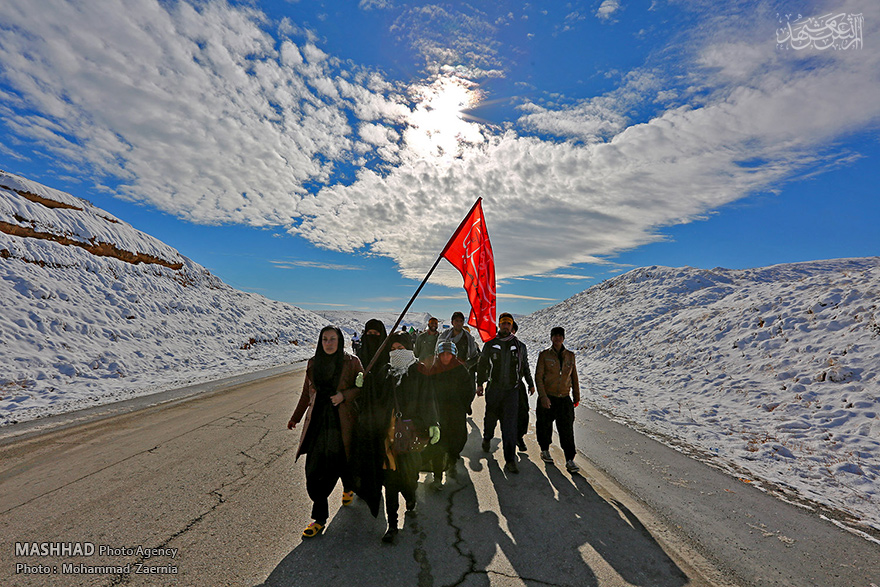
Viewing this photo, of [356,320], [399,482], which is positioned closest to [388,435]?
[399,482]

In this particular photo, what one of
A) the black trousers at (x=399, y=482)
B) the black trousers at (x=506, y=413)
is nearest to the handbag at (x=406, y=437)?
the black trousers at (x=399, y=482)

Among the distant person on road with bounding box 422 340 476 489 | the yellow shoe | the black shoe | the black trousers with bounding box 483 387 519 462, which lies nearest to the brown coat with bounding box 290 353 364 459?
the yellow shoe

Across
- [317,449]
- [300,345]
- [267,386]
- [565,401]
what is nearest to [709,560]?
[565,401]

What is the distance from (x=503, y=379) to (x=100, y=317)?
18740mm

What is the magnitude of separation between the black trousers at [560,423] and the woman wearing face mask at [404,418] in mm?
2439

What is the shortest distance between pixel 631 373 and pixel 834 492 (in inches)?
375

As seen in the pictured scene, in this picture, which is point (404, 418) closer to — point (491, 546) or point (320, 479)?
point (320, 479)

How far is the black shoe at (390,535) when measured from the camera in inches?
128

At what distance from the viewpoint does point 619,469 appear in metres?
5.12

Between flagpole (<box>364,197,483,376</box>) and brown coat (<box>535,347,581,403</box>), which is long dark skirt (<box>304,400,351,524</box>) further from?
brown coat (<box>535,347,581,403</box>)

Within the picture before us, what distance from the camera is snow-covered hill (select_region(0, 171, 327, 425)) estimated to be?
10.7 meters

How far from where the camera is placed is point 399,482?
359 centimetres

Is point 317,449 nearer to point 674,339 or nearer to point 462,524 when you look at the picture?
point 462,524

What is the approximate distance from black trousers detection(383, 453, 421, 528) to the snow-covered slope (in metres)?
4.64
